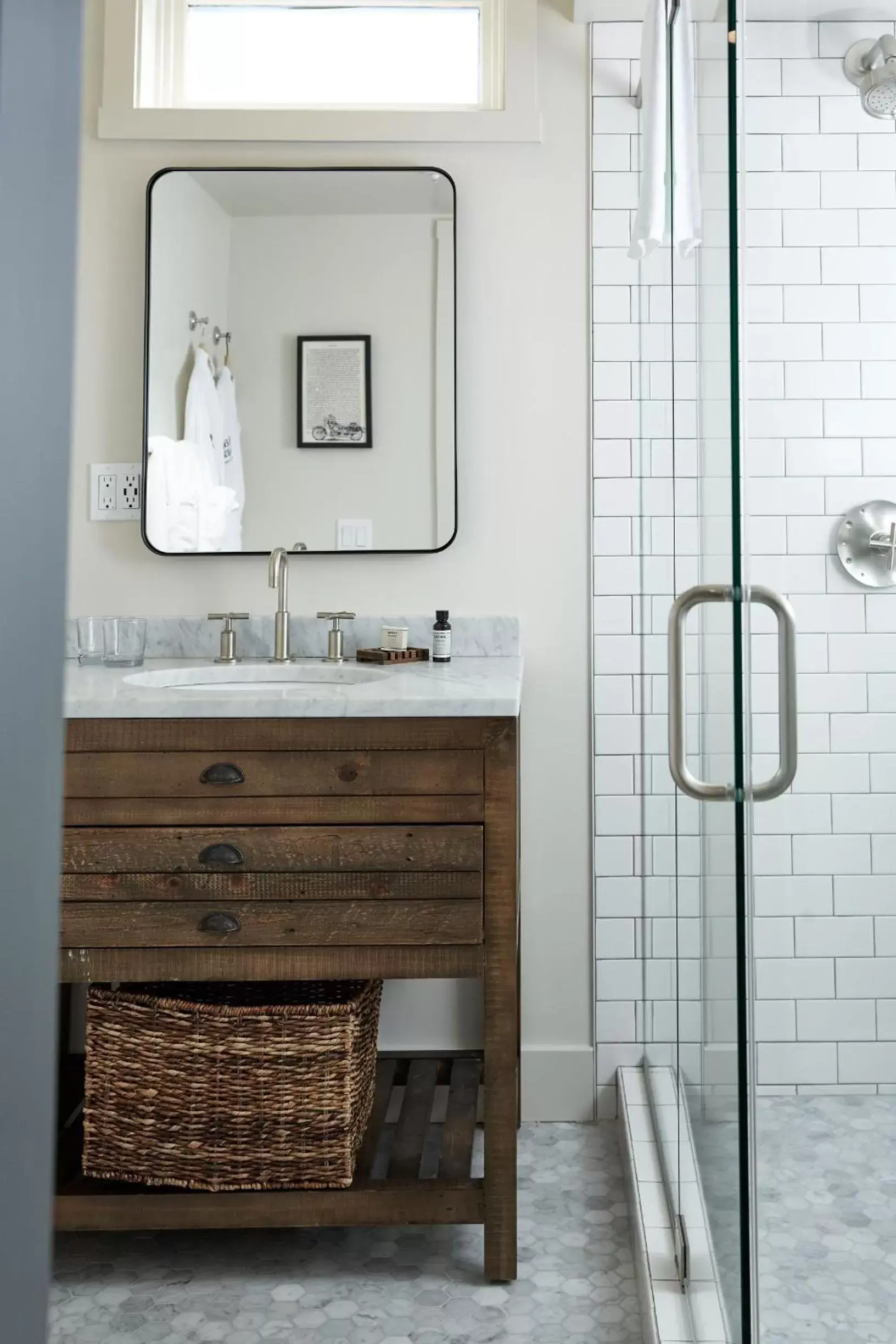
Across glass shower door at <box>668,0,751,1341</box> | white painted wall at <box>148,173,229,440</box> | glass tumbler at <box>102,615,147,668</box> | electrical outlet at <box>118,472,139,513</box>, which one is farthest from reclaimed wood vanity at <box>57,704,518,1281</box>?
white painted wall at <box>148,173,229,440</box>

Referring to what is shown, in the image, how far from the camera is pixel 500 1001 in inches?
61.0

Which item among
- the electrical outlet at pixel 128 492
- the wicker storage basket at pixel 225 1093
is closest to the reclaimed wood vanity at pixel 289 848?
the wicker storage basket at pixel 225 1093

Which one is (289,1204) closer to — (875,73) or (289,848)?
(289,848)

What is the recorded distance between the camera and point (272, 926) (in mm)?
1519

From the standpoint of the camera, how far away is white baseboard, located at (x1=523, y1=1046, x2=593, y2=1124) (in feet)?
7.16

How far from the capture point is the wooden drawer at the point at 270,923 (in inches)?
59.8

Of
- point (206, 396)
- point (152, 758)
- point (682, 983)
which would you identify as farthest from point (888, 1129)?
point (206, 396)

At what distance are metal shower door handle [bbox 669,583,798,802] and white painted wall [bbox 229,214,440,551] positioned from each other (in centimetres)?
103

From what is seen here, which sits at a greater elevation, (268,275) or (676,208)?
(268,275)

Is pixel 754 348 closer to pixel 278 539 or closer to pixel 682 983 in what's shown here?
pixel 682 983

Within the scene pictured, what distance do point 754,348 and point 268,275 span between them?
1458 millimetres

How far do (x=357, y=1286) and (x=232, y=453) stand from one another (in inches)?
60.5

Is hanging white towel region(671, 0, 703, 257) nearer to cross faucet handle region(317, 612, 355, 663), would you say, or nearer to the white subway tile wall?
the white subway tile wall

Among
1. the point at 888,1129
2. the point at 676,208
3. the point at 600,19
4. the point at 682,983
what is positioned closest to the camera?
the point at 888,1129
